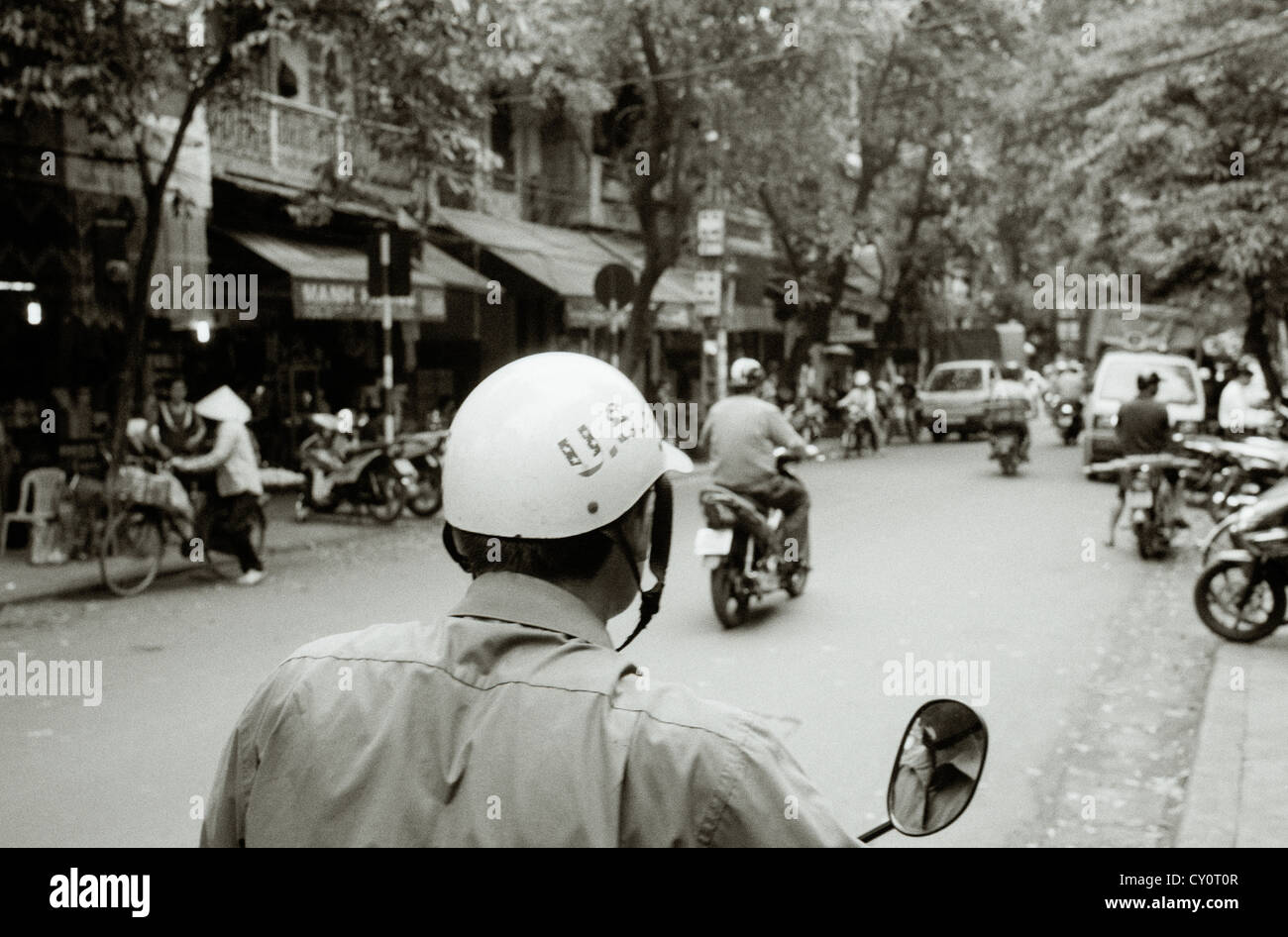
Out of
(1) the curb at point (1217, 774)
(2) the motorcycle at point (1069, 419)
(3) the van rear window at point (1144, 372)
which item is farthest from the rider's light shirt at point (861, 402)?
(1) the curb at point (1217, 774)

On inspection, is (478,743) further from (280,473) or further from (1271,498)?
(280,473)

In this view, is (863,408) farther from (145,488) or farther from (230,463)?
(145,488)

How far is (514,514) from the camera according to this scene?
1.69 metres

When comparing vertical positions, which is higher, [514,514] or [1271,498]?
[514,514]

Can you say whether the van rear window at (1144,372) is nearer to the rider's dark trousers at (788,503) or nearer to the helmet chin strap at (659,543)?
the rider's dark trousers at (788,503)

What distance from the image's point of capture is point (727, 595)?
902cm

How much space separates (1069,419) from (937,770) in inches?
1205

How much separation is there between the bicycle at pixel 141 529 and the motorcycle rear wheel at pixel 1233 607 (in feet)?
23.1

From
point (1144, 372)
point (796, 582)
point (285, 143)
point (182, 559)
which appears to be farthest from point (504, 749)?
point (1144, 372)

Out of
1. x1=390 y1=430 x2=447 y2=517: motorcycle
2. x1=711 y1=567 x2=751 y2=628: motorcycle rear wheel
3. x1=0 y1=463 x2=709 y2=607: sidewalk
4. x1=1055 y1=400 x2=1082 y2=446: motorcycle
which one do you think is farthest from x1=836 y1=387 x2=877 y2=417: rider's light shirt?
x1=711 y1=567 x2=751 y2=628: motorcycle rear wheel

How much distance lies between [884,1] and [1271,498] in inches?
545

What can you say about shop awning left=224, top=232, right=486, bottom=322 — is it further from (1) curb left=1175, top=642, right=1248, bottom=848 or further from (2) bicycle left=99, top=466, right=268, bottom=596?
(1) curb left=1175, top=642, right=1248, bottom=848
